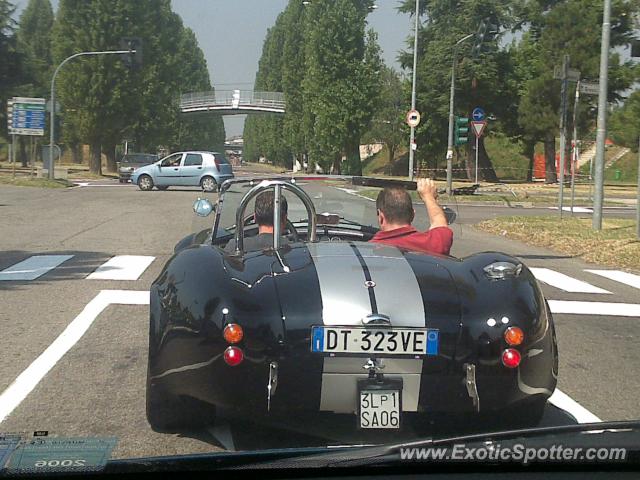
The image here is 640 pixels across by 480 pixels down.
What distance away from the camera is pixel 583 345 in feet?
23.8

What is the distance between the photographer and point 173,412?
429 centimetres

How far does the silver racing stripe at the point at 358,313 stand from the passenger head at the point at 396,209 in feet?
3.91

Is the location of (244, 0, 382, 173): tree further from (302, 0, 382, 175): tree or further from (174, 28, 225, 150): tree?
(174, 28, 225, 150): tree

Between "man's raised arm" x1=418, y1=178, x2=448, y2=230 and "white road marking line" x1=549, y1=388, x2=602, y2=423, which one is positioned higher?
"man's raised arm" x1=418, y1=178, x2=448, y2=230

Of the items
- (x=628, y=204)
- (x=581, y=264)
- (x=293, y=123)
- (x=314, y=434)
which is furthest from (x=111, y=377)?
(x=293, y=123)

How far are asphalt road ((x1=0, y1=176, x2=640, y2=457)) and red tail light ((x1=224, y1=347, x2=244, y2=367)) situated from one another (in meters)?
0.62

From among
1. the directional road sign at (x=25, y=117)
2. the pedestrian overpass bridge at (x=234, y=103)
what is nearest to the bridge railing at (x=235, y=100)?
the pedestrian overpass bridge at (x=234, y=103)

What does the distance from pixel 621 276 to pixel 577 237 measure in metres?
4.21

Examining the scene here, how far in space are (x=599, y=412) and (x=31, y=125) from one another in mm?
36407

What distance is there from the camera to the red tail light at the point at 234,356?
12.6ft

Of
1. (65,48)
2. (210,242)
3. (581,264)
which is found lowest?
(581,264)

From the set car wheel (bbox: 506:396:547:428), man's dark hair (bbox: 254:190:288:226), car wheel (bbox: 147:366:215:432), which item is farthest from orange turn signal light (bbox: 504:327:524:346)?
man's dark hair (bbox: 254:190:288:226)

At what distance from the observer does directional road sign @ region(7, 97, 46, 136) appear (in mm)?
38062

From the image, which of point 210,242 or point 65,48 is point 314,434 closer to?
point 210,242
